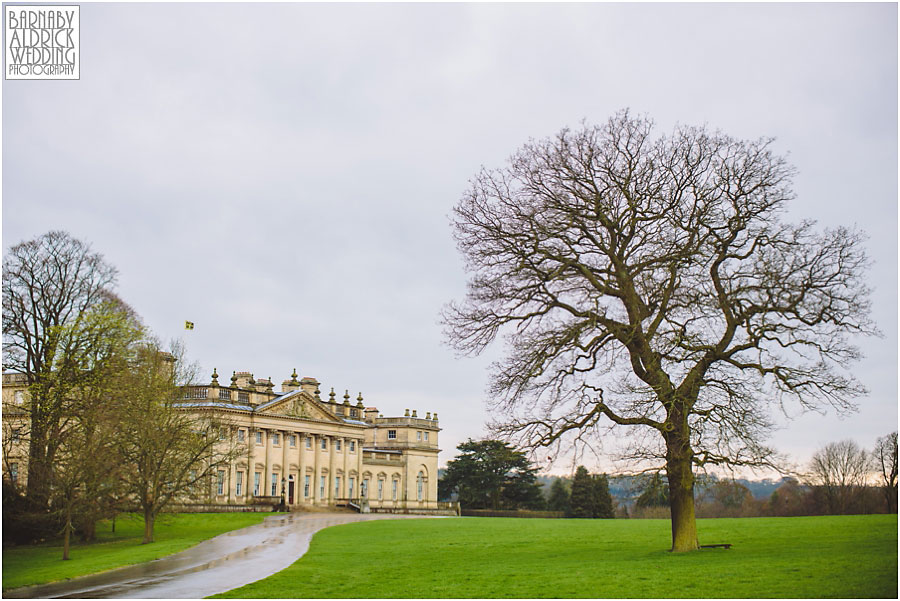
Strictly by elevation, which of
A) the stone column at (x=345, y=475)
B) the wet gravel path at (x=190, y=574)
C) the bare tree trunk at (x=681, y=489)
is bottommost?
the stone column at (x=345, y=475)

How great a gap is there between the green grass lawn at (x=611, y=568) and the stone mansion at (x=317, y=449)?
136 ft

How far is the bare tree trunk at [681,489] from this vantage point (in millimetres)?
19078

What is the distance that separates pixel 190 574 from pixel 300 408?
5814cm

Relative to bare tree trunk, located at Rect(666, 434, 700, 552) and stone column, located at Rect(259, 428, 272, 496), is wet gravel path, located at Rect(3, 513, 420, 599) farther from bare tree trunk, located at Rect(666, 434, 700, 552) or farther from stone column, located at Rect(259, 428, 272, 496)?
stone column, located at Rect(259, 428, 272, 496)

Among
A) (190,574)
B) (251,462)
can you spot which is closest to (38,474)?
(190,574)

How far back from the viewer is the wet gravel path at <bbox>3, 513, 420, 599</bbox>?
56.1 ft

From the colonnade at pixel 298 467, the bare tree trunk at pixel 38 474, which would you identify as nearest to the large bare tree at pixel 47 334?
the bare tree trunk at pixel 38 474

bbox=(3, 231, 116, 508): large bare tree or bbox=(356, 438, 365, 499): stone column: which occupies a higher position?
bbox=(3, 231, 116, 508): large bare tree

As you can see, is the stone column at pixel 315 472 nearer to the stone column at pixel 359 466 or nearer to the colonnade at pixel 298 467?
the colonnade at pixel 298 467

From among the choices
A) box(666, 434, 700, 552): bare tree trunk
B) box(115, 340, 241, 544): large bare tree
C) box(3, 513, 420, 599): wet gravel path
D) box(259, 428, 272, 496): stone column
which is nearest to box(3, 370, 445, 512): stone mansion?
box(259, 428, 272, 496): stone column

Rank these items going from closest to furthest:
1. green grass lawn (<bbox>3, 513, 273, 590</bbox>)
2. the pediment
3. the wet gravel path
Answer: the wet gravel path → green grass lawn (<bbox>3, 513, 273, 590</bbox>) → the pediment

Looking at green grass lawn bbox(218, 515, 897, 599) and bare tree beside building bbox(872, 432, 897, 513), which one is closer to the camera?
green grass lawn bbox(218, 515, 897, 599)

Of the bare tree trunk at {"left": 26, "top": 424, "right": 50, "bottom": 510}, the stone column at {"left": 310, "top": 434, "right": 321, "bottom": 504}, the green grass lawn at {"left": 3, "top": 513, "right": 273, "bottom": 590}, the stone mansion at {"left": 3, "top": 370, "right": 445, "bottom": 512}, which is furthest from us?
the stone column at {"left": 310, "top": 434, "right": 321, "bottom": 504}

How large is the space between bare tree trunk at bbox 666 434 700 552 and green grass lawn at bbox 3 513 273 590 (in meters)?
15.3
